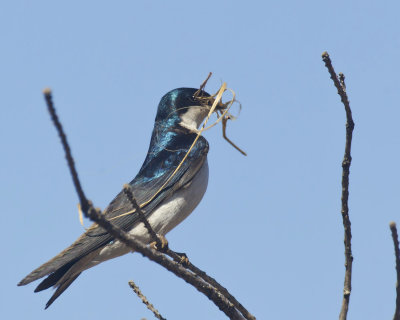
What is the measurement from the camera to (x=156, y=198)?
572 cm

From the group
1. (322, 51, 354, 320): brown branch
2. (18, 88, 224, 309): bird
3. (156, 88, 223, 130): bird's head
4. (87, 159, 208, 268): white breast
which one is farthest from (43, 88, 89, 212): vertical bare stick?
(156, 88, 223, 130): bird's head

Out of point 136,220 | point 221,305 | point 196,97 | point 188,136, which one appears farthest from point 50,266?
point 196,97

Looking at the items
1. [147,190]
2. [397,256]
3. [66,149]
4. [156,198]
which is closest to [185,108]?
[147,190]

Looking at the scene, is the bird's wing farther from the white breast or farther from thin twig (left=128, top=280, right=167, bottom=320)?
thin twig (left=128, top=280, right=167, bottom=320)

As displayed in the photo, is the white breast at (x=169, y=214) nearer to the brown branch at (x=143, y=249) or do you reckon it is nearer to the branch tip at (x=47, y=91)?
the brown branch at (x=143, y=249)

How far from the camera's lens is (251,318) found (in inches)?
142

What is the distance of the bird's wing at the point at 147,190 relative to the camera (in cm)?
530

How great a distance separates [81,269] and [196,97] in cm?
214

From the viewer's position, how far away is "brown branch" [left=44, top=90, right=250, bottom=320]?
89.1 inches

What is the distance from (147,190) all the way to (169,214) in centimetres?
35

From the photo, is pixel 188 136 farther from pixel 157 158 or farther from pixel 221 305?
pixel 221 305

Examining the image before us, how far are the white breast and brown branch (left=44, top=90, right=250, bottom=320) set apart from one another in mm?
1833

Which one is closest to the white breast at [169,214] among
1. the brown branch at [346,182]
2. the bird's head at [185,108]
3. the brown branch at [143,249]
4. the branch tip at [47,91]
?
the bird's head at [185,108]

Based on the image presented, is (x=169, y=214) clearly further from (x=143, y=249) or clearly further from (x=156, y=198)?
(x=143, y=249)
